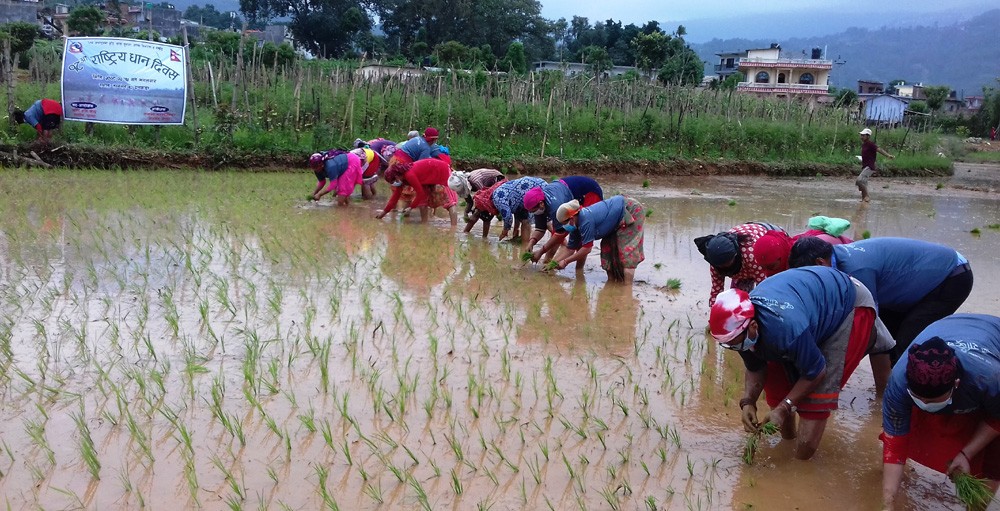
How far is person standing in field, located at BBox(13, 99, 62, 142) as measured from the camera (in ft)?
47.5

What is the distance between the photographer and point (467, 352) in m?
5.57

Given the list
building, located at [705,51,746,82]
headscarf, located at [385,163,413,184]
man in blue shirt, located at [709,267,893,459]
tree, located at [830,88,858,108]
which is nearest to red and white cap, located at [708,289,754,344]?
man in blue shirt, located at [709,267,893,459]

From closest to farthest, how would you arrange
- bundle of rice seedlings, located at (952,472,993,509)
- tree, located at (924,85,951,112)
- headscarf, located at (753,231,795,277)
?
bundle of rice seedlings, located at (952,472,993,509)
headscarf, located at (753,231,795,277)
tree, located at (924,85,951,112)

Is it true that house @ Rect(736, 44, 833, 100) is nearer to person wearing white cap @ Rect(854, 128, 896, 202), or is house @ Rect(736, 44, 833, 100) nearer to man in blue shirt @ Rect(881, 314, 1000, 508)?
person wearing white cap @ Rect(854, 128, 896, 202)

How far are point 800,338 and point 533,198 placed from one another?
4.68 meters

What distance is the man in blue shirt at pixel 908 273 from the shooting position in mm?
4559

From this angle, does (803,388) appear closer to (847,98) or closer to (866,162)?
(866,162)

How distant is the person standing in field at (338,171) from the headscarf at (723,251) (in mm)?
7047

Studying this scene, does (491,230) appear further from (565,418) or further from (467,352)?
(565,418)

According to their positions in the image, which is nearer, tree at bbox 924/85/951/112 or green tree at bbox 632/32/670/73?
green tree at bbox 632/32/670/73

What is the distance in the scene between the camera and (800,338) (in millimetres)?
3689

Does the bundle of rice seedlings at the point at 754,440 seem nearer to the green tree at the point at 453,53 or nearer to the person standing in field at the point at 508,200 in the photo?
the person standing in field at the point at 508,200

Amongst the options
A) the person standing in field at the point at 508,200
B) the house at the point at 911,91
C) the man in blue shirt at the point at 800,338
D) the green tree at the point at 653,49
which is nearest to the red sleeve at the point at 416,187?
the person standing in field at the point at 508,200

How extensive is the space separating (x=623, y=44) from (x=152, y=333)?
5842 cm
